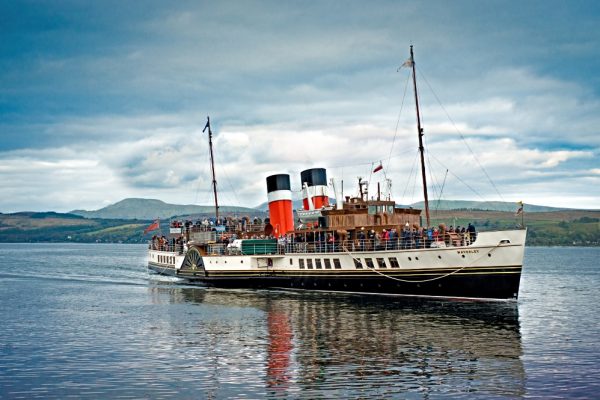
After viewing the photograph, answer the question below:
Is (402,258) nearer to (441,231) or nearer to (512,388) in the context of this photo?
(441,231)

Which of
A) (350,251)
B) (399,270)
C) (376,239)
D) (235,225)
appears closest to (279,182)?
(235,225)

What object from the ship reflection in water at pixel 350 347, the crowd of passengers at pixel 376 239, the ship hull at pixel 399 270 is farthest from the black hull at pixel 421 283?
the crowd of passengers at pixel 376 239

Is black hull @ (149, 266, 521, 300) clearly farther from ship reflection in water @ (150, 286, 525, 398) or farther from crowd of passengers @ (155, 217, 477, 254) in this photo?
crowd of passengers @ (155, 217, 477, 254)

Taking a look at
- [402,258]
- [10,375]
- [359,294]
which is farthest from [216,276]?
[10,375]

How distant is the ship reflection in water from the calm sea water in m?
0.08

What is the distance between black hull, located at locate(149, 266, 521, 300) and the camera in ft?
147

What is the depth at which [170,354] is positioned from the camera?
30.0 m

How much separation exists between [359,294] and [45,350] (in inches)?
1073

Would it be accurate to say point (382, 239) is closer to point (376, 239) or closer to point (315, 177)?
point (376, 239)

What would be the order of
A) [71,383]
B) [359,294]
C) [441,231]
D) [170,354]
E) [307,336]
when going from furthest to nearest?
[359,294] → [441,231] → [307,336] → [170,354] → [71,383]

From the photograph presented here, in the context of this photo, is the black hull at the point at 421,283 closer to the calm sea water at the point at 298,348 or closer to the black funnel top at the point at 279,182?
the calm sea water at the point at 298,348

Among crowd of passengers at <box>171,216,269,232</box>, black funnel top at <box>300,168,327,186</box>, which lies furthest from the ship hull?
black funnel top at <box>300,168,327,186</box>

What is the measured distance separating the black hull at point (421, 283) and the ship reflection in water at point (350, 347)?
3.62 ft

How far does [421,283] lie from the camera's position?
47719 mm
